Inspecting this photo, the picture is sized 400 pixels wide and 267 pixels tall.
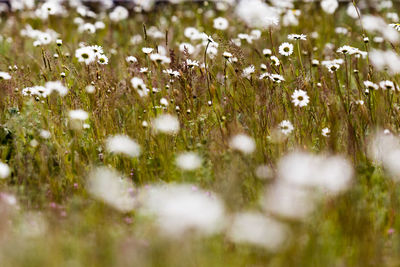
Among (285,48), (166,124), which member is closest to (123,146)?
(166,124)

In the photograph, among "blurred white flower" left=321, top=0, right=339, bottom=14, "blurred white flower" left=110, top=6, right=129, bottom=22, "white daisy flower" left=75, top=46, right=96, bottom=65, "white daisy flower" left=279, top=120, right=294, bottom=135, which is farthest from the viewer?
"blurred white flower" left=110, top=6, right=129, bottom=22

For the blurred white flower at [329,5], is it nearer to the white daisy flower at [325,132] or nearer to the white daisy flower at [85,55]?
the white daisy flower at [325,132]

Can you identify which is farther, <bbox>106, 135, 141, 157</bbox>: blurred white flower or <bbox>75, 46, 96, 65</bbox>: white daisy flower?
<bbox>75, 46, 96, 65</bbox>: white daisy flower

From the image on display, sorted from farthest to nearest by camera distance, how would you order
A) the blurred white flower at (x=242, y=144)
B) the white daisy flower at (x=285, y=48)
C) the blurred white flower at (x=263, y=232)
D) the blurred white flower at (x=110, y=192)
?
the white daisy flower at (x=285, y=48) < the blurred white flower at (x=242, y=144) < the blurred white flower at (x=110, y=192) < the blurred white flower at (x=263, y=232)

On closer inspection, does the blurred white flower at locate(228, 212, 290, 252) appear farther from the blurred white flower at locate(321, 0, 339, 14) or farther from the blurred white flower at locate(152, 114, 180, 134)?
the blurred white flower at locate(321, 0, 339, 14)

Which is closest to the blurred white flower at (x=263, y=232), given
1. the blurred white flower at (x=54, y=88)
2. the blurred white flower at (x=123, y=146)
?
the blurred white flower at (x=123, y=146)

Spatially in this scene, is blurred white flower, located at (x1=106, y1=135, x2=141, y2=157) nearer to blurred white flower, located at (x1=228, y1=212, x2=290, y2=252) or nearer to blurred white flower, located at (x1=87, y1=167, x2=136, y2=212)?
blurred white flower, located at (x1=87, y1=167, x2=136, y2=212)

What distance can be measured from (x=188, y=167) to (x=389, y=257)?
0.76 metres

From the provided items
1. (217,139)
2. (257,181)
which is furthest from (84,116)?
(257,181)

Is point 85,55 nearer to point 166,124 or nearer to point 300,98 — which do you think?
point 166,124

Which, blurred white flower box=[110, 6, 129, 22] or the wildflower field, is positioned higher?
blurred white flower box=[110, 6, 129, 22]

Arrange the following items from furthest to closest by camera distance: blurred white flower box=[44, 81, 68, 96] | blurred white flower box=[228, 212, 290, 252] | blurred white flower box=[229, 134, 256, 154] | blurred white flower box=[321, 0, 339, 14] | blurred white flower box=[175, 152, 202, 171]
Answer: blurred white flower box=[321, 0, 339, 14]
blurred white flower box=[44, 81, 68, 96]
blurred white flower box=[229, 134, 256, 154]
blurred white flower box=[175, 152, 202, 171]
blurred white flower box=[228, 212, 290, 252]

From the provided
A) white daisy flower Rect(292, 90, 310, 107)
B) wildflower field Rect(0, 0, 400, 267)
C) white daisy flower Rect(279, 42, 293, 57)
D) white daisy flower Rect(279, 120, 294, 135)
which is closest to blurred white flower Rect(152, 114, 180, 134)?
wildflower field Rect(0, 0, 400, 267)

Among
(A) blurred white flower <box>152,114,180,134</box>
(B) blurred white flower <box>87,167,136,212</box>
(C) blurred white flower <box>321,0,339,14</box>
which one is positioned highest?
(C) blurred white flower <box>321,0,339,14</box>
